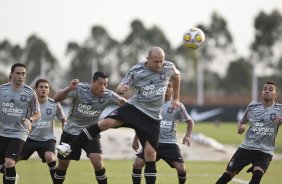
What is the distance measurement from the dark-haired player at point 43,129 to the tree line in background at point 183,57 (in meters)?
76.6

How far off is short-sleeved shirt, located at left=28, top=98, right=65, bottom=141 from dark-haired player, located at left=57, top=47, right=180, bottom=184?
339 cm

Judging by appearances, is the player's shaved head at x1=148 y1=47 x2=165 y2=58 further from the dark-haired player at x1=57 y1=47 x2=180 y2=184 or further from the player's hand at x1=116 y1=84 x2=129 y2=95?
the player's hand at x1=116 y1=84 x2=129 y2=95

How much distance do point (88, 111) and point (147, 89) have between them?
1.82 m

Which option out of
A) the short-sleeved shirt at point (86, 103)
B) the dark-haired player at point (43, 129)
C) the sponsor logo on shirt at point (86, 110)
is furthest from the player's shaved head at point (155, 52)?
the dark-haired player at point (43, 129)

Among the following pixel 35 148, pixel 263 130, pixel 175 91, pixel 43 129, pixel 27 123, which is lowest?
pixel 35 148

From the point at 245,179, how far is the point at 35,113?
27.1 ft

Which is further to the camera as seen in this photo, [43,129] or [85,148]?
[43,129]

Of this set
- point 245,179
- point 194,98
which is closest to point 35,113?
point 245,179

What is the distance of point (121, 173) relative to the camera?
22312 mm

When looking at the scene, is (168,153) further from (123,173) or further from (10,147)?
(123,173)

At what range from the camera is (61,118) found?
1702 centimetres

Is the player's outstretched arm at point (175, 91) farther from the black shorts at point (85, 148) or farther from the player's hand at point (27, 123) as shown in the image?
the player's hand at point (27, 123)

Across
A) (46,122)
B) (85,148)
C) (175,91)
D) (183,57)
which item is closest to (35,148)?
(46,122)

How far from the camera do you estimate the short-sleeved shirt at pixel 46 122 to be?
674 inches
